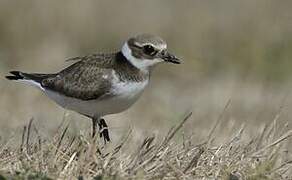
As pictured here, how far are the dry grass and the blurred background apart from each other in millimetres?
5163

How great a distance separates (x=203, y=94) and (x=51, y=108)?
8.04 feet

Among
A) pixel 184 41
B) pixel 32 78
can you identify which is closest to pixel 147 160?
pixel 32 78

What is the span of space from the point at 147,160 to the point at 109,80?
120 centimetres

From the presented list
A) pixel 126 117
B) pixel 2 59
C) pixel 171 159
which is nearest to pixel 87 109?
pixel 171 159

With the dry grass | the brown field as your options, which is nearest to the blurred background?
the brown field

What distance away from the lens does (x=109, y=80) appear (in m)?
7.54

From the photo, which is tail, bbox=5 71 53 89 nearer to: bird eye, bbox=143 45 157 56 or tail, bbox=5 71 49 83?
tail, bbox=5 71 49 83

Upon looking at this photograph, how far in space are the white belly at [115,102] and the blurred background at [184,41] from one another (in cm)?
453

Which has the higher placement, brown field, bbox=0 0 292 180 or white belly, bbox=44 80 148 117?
white belly, bbox=44 80 148 117

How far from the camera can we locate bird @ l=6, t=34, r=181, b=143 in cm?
749

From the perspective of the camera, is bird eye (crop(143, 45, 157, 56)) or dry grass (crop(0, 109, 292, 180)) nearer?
dry grass (crop(0, 109, 292, 180))

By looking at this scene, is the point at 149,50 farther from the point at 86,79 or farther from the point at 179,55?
the point at 179,55

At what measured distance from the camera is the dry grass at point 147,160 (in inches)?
250

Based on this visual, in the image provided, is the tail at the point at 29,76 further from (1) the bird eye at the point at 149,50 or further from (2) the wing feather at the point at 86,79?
(1) the bird eye at the point at 149,50
